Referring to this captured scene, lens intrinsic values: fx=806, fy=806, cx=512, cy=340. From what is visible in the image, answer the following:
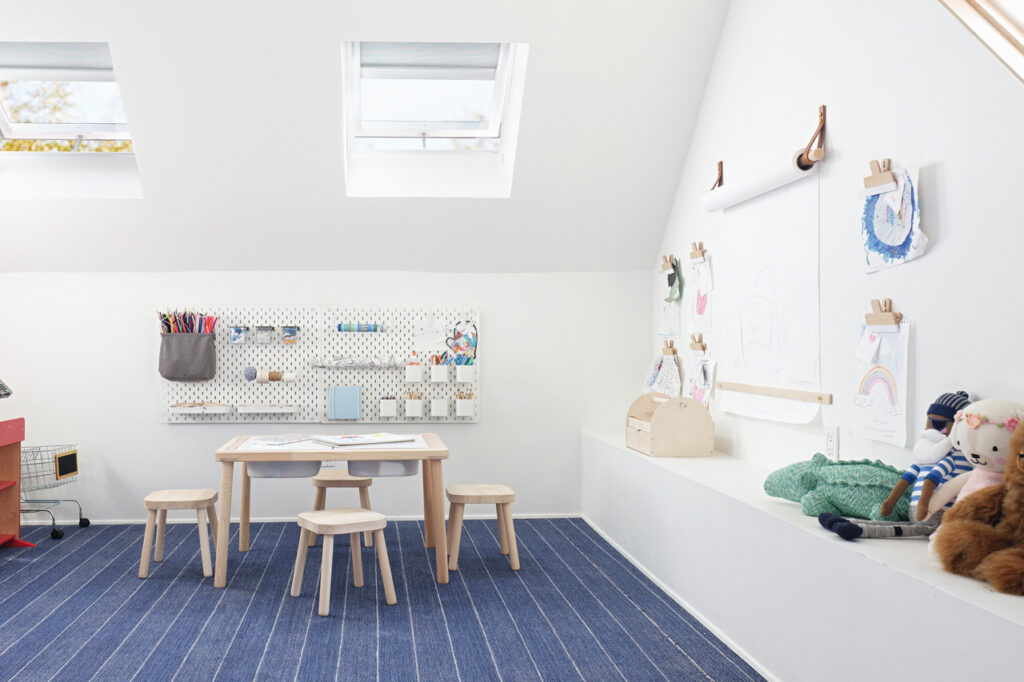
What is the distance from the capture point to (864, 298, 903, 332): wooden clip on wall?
2418 mm

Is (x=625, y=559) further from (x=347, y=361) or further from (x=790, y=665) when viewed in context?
(x=347, y=361)

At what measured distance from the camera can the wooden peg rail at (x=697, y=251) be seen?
12.9 ft

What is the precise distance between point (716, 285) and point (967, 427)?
194cm

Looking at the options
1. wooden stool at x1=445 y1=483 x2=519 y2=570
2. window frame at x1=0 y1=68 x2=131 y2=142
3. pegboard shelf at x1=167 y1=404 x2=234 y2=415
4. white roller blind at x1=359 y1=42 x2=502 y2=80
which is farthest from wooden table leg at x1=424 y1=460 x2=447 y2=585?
A: window frame at x1=0 y1=68 x2=131 y2=142

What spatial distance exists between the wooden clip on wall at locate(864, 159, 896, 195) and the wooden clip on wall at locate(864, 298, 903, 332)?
1.11ft

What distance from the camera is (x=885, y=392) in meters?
2.47

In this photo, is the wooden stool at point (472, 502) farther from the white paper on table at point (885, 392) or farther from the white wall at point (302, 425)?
the white paper on table at point (885, 392)

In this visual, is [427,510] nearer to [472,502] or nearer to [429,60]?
[472,502]

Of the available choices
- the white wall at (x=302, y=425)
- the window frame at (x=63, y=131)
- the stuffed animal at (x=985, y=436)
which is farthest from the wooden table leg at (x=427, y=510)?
the window frame at (x=63, y=131)

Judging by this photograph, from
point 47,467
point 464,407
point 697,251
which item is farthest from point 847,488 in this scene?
point 47,467

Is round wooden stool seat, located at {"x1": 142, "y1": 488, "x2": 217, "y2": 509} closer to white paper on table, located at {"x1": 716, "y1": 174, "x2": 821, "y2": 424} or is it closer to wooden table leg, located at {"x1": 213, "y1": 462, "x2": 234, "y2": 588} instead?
wooden table leg, located at {"x1": 213, "y1": 462, "x2": 234, "y2": 588}

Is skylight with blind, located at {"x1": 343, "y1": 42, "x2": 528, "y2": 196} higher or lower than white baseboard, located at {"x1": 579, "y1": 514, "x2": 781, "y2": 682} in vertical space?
higher

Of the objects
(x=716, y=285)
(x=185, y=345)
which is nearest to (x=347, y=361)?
(x=185, y=345)

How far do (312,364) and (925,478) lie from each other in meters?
3.41
